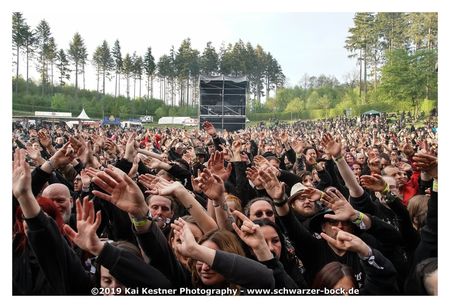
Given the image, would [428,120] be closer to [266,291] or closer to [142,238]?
[266,291]

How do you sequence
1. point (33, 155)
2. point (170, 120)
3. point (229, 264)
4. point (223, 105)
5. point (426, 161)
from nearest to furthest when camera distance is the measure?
1. point (229, 264)
2. point (426, 161)
3. point (33, 155)
4. point (170, 120)
5. point (223, 105)

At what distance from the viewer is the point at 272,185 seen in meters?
3.64

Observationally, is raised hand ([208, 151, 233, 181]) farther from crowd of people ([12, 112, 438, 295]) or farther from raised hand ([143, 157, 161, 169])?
raised hand ([143, 157, 161, 169])

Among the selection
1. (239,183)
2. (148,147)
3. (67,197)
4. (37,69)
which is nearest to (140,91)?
(148,147)

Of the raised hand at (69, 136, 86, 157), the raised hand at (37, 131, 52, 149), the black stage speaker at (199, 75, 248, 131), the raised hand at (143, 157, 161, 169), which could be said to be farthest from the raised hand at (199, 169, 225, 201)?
the black stage speaker at (199, 75, 248, 131)

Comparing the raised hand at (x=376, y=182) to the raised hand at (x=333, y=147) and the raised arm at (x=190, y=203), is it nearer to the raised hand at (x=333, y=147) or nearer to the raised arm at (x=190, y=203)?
the raised hand at (x=333, y=147)

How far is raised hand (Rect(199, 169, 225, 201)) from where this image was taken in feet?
11.4

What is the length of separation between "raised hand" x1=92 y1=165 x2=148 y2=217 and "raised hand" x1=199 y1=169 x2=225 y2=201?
29.1 inches

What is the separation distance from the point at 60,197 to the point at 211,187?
1.44 meters

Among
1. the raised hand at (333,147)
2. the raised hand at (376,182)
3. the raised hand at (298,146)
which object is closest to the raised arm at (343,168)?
the raised hand at (333,147)

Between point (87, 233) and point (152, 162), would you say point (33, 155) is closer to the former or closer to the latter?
point (152, 162)

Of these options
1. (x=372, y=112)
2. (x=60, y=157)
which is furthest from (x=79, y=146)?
(x=372, y=112)

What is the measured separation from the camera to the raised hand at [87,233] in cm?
249

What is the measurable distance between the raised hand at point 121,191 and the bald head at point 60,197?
45.3 inches
